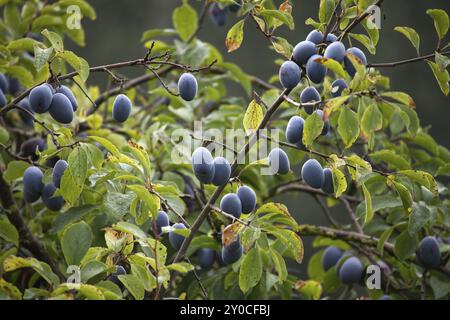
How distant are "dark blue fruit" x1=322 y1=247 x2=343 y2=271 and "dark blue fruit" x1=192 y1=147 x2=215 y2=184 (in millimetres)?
618

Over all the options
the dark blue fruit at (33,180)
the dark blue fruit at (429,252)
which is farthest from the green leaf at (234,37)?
the dark blue fruit at (429,252)

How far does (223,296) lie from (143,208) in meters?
0.38

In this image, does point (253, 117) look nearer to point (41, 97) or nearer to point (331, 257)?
point (41, 97)

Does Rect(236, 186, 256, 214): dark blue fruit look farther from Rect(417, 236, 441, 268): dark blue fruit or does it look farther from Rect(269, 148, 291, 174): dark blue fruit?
Rect(417, 236, 441, 268): dark blue fruit

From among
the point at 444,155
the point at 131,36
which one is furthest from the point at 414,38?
the point at 131,36

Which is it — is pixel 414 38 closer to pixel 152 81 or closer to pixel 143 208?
pixel 143 208

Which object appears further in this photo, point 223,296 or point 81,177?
point 223,296

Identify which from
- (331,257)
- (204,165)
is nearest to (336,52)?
(204,165)

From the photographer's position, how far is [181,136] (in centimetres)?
163

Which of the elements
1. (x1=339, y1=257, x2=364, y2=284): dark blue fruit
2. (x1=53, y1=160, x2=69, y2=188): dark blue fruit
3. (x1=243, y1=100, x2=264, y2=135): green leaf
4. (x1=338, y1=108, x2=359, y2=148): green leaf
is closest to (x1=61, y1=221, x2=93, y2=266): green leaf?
(x1=53, y1=160, x2=69, y2=188): dark blue fruit

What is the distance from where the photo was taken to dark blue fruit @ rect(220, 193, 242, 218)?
3.83ft

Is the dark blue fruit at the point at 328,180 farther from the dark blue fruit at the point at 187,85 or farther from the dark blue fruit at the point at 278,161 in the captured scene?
the dark blue fruit at the point at 187,85

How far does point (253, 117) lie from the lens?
116 cm
